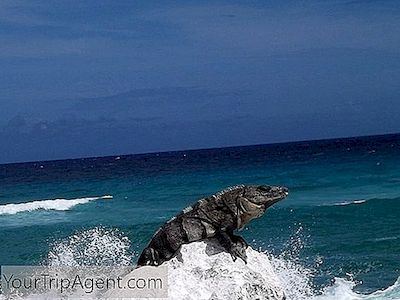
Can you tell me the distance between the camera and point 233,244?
8039mm

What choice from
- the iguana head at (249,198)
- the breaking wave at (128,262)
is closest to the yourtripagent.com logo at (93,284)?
the breaking wave at (128,262)

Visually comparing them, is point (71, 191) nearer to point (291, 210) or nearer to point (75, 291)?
point (291, 210)

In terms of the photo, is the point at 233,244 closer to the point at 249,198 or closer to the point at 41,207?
the point at 249,198

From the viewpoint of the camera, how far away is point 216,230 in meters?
8.16

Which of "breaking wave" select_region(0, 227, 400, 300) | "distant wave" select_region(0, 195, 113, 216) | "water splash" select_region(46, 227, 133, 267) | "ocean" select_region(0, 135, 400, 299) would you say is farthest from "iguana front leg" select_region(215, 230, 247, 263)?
"distant wave" select_region(0, 195, 113, 216)

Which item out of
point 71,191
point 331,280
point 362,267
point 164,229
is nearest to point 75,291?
point 164,229

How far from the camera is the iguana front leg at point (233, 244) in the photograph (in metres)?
8.02

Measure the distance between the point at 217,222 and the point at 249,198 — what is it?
0.42m

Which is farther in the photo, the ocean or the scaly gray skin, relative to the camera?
the ocean

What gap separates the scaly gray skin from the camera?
8.09 meters

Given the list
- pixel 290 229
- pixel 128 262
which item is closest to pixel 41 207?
pixel 290 229

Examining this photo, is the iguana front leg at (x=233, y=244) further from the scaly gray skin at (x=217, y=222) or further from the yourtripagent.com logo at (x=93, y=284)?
the yourtripagent.com logo at (x=93, y=284)

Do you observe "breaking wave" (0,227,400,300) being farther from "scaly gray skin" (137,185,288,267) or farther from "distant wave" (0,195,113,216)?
"distant wave" (0,195,113,216)

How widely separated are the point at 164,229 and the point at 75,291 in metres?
1.56
